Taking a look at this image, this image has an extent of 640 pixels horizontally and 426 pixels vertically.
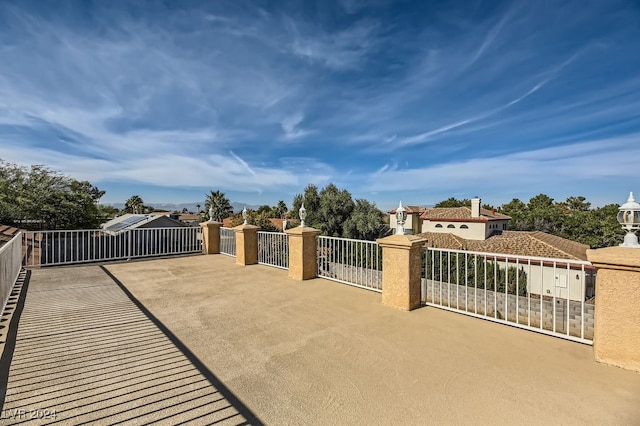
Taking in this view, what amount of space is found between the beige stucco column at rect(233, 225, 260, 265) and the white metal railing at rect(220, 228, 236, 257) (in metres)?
1.27

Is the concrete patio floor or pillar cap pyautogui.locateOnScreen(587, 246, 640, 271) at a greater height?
pillar cap pyautogui.locateOnScreen(587, 246, 640, 271)

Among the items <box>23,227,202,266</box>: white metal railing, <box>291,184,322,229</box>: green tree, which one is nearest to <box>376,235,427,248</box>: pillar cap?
<box>23,227,202,266</box>: white metal railing

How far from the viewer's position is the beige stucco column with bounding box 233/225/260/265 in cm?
746

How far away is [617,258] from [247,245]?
679cm

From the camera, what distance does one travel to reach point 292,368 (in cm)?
253

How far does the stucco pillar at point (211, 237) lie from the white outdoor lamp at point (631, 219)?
30.2 feet

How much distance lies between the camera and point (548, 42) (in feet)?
29.4

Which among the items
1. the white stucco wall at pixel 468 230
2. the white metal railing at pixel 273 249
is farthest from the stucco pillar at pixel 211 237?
the white stucco wall at pixel 468 230

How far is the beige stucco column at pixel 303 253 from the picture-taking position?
589cm

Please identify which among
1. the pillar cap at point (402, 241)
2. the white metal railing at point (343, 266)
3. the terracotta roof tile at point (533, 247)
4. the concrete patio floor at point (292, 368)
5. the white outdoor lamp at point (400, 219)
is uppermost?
the white outdoor lamp at point (400, 219)

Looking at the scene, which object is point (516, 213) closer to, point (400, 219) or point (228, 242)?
point (228, 242)

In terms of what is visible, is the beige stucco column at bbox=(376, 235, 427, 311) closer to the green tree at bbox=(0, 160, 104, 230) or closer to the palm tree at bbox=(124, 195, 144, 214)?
the green tree at bbox=(0, 160, 104, 230)

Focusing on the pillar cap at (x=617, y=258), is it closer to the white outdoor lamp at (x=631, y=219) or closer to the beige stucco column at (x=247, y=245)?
the white outdoor lamp at (x=631, y=219)

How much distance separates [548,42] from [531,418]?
1145 cm
